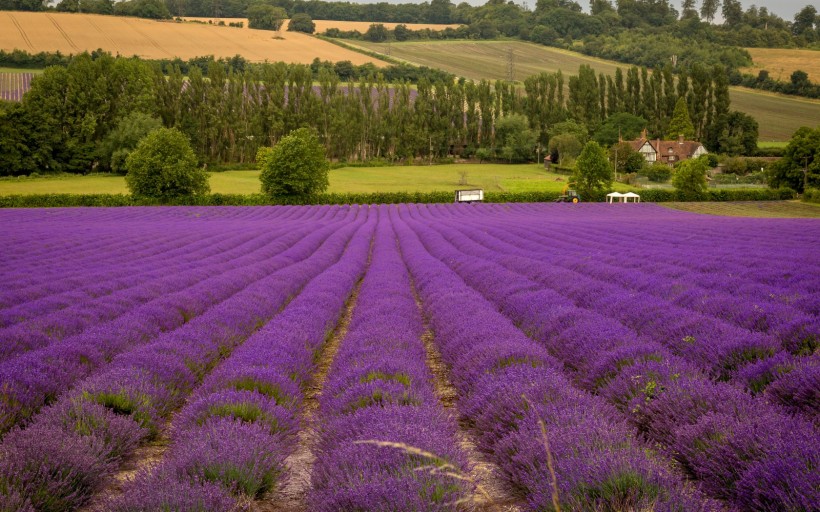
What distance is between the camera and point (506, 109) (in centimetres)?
10119

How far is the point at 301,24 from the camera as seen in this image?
16162 cm

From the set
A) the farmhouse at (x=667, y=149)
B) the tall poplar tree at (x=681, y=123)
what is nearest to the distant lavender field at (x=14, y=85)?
the farmhouse at (x=667, y=149)

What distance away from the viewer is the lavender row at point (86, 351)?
16.6ft

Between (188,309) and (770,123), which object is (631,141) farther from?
(188,309)

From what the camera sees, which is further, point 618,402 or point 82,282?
point 82,282

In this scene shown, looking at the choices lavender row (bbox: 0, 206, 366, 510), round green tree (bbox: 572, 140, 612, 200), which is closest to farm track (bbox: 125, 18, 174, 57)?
round green tree (bbox: 572, 140, 612, 200)

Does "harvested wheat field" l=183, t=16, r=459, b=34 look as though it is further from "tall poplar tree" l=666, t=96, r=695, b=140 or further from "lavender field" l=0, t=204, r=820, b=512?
"lavender field" l=0, t=204, r=820, b=512

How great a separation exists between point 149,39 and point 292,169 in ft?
248

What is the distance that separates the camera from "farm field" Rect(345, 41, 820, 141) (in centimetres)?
11175

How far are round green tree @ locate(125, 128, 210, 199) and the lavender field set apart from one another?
160ft

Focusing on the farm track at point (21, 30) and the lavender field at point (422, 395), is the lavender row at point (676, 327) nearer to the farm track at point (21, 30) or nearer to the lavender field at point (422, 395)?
the lavender field at point (422, 395)

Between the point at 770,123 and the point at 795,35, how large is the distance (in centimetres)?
8824

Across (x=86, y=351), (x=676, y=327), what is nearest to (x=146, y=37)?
(x=86, y=351)

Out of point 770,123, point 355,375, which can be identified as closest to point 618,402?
point 355,375
